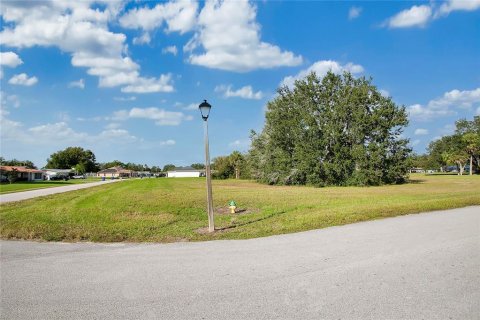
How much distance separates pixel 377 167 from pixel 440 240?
111 ft

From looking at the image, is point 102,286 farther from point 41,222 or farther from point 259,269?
point 41,222

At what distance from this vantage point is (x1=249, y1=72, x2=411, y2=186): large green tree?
40031 mm

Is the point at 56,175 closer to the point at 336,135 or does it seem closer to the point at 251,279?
the point at 336,135

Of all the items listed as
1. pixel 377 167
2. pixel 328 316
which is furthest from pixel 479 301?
pixel 377 167

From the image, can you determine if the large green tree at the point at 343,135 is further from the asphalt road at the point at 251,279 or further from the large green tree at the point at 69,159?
the large green tree at the point at 69,159

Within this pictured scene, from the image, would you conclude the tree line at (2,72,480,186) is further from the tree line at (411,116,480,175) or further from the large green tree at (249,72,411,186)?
the tree line at (411,116,480,175)

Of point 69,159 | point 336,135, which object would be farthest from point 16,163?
point 336,135

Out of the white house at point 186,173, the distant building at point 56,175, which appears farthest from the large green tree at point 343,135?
the white house at point 186,173

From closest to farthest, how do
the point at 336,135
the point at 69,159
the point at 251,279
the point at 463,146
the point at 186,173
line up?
the point at 251,279 → the point at 336,135 → the point at 463,146 → the point at 69,159 → the point at 186,173

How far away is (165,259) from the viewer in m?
7.22

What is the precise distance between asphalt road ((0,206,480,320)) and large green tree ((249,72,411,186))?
32.0 m

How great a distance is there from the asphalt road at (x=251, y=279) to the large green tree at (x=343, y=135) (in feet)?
105

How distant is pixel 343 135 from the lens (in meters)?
40.9

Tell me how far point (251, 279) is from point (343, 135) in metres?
37.3
